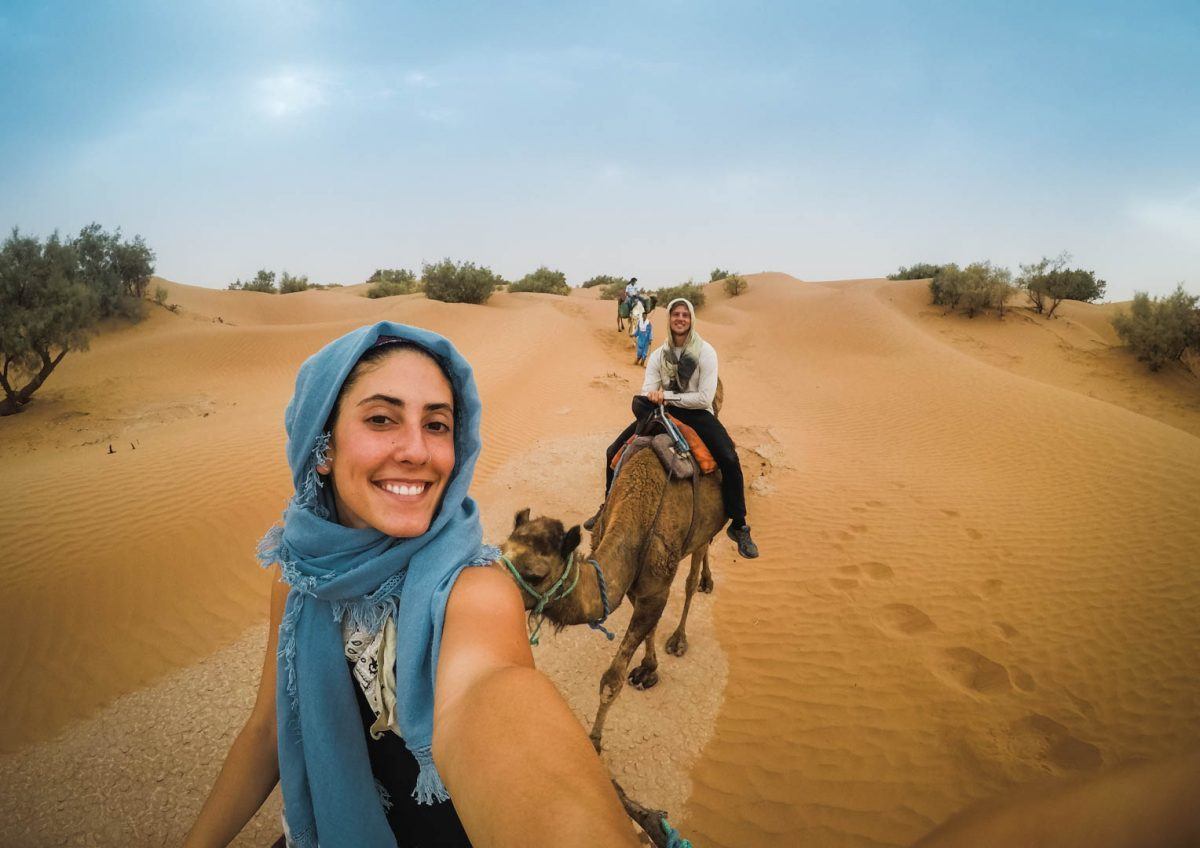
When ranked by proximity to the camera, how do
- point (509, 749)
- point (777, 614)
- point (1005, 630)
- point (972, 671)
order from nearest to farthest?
point (509, 749), point (972, 671), point (1005, 630), point (777, 614)

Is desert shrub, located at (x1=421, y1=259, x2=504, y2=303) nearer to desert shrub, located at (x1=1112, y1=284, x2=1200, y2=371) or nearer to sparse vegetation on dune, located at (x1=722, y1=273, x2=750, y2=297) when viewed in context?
sparse vegetation on dune, located at (x1=722, y1=273, x2=750, y2=297)

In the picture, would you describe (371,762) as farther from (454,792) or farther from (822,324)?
(822,324)

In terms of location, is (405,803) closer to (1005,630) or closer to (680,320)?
(680,320)

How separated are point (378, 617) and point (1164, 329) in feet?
81.2

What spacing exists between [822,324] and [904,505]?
16.7 m

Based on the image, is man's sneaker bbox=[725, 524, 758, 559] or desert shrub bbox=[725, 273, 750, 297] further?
desert shrub bbox=[725, 273, 750, 297]

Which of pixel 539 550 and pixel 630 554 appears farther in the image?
pixel 630 554

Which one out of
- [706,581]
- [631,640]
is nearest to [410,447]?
[631,640]

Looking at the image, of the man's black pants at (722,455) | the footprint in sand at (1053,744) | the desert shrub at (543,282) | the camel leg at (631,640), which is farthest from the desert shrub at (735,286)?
the camel leg at (631,640)

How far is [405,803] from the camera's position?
1.77 meters

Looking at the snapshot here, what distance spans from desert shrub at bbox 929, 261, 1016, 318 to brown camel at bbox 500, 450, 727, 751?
83.7 feet

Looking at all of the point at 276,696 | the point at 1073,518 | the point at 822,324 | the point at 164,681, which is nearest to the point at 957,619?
Answer: the point at 1073,518

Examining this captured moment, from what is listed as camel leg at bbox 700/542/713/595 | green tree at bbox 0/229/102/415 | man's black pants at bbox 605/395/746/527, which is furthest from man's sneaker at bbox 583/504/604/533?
green tree at bbox 0/229/102/415

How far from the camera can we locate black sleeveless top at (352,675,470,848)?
1.69 metres
